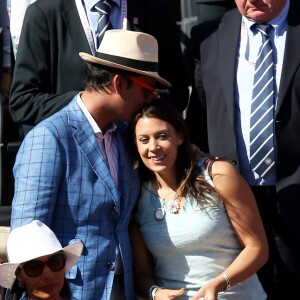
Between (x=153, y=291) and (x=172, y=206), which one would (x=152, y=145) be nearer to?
(x=172, y=206)

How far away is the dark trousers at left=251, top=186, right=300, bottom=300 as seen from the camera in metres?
5.44

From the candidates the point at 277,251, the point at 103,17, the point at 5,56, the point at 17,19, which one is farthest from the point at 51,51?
the point at 277,251

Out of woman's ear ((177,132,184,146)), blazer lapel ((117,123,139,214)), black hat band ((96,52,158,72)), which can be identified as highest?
black hat band ((96,52,158,72))

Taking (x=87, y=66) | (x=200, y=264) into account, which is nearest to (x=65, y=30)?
(x=87, y=66)

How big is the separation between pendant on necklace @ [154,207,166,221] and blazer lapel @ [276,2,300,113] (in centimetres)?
96

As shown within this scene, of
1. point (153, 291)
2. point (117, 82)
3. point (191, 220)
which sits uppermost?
point (117, 82)

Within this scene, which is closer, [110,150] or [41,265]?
[41,265]

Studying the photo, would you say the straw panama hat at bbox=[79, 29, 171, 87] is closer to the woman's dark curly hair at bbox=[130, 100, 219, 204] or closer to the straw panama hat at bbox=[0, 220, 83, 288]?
the woman's dark curly hair at bbox=[130, 100, 219, 204]

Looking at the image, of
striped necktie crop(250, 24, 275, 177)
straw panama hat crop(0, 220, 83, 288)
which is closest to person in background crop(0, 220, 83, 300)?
straw panama hat crop(0, 220, 83, 288)

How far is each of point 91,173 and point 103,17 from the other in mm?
1139

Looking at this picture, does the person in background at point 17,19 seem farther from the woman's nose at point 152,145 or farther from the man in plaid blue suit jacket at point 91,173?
the woman's nose at point 152,145

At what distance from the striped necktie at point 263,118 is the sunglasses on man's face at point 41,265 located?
1.38m

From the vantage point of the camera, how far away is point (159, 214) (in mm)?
4770

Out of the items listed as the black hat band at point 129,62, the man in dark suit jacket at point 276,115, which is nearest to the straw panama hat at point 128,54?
the black hat band at point 129,62
